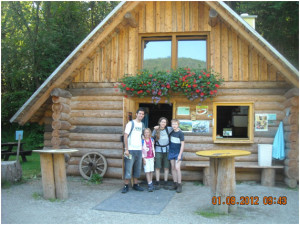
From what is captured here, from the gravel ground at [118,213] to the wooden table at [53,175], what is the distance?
0.23 m

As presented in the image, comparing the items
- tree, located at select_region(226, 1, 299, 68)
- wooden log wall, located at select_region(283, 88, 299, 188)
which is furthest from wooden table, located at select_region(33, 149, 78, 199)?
tree, located at select_region(226, 1, 299, 68)

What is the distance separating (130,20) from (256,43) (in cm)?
387

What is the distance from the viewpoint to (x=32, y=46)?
18.6 meters

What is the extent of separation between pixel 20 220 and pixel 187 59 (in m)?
6.55

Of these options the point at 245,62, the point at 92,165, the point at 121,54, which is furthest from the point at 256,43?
the point at 92,165

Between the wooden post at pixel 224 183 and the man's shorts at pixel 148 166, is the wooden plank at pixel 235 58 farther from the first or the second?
the wooden post at pixel 224 183

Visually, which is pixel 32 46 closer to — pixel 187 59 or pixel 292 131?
pixel 187 59

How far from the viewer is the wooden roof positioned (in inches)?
325

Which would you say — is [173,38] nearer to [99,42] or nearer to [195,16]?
[195,16]

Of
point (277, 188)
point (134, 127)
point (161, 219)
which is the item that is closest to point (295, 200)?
point (277, 188)

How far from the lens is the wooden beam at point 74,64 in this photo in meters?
9.21

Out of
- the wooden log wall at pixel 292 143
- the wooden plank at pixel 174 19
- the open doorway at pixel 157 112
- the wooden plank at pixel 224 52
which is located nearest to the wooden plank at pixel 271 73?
the wooden log wall at pixel 292 143

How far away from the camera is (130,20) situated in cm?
953

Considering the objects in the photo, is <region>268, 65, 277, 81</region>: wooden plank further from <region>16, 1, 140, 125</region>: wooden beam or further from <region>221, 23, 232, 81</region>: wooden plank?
<region>16, 1, 140, 125</region>: wooden beam
